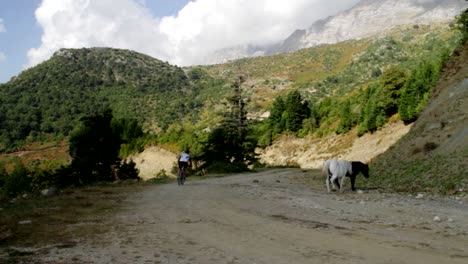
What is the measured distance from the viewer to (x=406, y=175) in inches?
879

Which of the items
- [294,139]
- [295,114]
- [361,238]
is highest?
[295,114]

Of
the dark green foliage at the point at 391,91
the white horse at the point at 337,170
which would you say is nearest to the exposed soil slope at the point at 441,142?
the white horse at the point at 337,170

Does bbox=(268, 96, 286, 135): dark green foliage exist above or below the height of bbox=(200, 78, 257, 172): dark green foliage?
above

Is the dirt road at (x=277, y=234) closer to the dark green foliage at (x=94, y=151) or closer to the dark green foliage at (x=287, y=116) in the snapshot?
the dark green foliage at (x=94, y=151)

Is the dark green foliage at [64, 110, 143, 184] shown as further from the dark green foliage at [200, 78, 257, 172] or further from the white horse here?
the white horse

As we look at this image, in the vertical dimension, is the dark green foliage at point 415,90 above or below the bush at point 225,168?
above

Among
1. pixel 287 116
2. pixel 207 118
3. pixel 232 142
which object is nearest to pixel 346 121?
pixel 287 116

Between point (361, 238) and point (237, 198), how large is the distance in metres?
7.77

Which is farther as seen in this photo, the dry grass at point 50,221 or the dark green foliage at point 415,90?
the dark green foliage at point 415,90

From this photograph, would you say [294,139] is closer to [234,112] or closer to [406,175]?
[234,112]

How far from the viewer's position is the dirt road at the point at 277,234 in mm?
7000

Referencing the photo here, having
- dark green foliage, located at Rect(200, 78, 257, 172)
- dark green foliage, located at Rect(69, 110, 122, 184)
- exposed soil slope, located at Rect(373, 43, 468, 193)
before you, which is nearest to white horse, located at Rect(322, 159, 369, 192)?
exposed soil slope, located at Rect(373, 43, 468, 193)

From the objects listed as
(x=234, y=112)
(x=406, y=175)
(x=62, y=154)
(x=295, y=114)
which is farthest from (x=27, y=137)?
(x=406, y=175)

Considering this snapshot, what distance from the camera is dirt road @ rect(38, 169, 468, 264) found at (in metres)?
7.00
